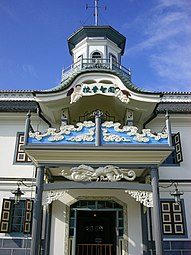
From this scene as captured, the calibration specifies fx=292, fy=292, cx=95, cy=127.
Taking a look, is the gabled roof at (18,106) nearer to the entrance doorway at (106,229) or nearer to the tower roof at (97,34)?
the entrance doorway at (106,229)

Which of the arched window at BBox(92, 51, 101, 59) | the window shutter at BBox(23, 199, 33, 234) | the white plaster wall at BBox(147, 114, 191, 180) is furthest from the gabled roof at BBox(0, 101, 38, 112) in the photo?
the arched window at BBox(92, 51, 101, 59)

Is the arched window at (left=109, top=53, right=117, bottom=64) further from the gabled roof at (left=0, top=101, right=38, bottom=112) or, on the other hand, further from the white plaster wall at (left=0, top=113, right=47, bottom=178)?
the white plaster wall at (left=0, top=113, right=47, bottom=178)

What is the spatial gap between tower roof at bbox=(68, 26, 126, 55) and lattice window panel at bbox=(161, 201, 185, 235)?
1005 cm

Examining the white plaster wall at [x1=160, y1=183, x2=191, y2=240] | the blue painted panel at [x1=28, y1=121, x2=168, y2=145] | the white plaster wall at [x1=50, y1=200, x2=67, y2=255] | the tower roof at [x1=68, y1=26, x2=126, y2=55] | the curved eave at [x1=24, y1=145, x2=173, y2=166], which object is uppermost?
the tower roof at [x1=68, y1=26, x2=126, y2=55]

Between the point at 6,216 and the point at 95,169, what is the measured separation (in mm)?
4037

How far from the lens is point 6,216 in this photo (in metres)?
10.4

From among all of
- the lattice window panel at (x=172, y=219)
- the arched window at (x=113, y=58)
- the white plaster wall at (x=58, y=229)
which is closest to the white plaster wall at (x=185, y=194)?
the lattice window panel at (x=172, y=219)

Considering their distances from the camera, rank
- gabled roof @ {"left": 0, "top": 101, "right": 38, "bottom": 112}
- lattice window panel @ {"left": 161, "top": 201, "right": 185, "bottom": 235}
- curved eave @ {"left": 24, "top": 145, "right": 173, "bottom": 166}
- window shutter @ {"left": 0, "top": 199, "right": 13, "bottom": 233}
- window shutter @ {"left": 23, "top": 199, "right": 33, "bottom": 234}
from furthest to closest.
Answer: gabled roof @ {"left": 0, "top": 101, "right": 38, "bottom": 112} < lattice window panel @ {"left": 161, "top": 201, "right": 185, "bottom": 235} < window shutter @ {"left": 0, "top": 199, "right": 13, "bottom": 233} < window shutter @ {"left": 23, "top": 199, "right": 33, "bottom": 234} < curved eave @ {"left": 24, "top": 145, "right": 173, "bottom": 166}

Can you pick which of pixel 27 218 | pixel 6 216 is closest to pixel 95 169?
pixel 27 218

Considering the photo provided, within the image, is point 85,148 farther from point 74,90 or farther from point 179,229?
point 179,229

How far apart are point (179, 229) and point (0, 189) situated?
6.74 meters

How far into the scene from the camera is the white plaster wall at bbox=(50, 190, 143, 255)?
1034 centimetres

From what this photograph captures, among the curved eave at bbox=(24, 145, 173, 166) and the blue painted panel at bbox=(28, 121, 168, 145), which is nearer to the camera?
the curved eave at bbox=(24, 145, 173, 166)

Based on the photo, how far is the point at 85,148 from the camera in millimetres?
8562
